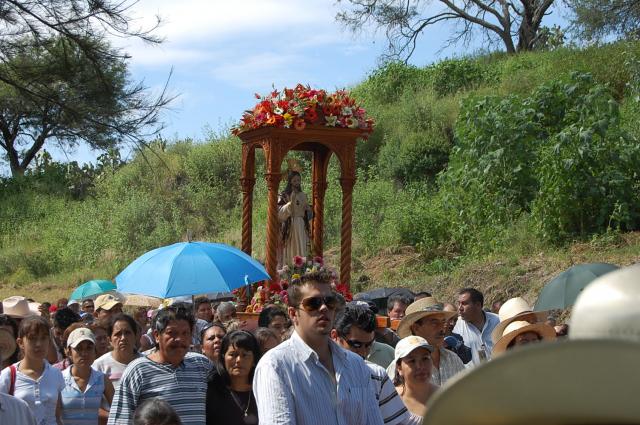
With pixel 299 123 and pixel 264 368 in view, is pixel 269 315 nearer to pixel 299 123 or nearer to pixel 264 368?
pixel 264 368

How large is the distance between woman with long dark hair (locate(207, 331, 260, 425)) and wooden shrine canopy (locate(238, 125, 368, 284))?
8.02m

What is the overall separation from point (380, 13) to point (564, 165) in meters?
17.7

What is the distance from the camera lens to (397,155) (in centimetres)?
2698

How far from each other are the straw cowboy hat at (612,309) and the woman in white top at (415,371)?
4357 millimetres

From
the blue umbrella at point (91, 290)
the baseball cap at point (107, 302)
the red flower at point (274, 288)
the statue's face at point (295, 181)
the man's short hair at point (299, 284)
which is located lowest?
the blue umbrella at point (91, 290)

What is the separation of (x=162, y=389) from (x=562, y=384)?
16.6ft

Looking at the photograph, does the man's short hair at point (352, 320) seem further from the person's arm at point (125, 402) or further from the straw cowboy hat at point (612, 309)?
the straw cowboy hat at point (612, 309)

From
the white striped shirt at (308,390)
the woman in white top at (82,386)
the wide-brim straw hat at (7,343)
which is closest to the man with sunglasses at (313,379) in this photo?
the white striped shirt at (308,390)

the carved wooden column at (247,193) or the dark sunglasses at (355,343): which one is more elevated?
the carved wooden column at (247,193)

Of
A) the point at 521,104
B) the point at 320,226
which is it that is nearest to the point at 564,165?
the point at 521,104

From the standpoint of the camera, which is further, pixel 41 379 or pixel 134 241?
pixel 134 241

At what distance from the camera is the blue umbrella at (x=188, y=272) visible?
10.2 m

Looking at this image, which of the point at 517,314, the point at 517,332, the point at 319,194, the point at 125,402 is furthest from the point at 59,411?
the point at 319,194

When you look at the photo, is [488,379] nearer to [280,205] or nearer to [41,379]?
[41,379]
